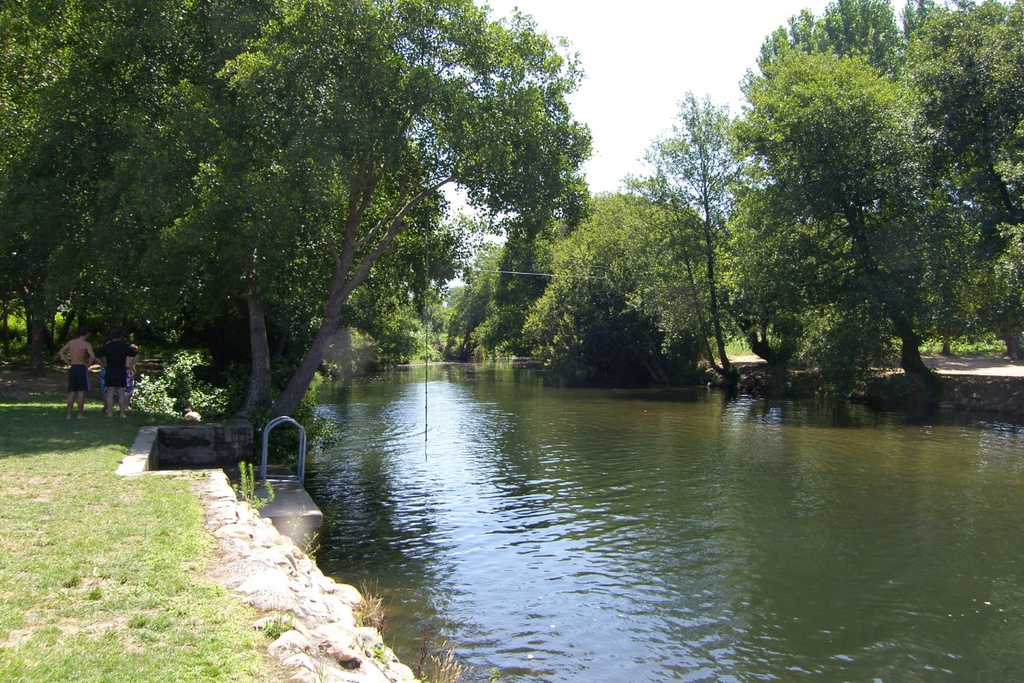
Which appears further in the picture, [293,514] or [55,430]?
[55,430]

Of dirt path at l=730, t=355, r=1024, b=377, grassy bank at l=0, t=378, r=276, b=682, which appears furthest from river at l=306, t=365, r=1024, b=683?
dirt path at l=730, t=355, r=1024, b=377

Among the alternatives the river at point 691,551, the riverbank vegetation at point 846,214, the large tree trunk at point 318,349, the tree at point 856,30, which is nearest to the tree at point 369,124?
the large tree trunk at point 318,349

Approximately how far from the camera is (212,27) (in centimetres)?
1719

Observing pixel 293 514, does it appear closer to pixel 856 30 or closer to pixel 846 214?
pixel 846 214

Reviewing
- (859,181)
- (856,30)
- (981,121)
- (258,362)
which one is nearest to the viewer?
(258,362)

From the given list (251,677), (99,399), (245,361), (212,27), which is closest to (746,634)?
(251,677)

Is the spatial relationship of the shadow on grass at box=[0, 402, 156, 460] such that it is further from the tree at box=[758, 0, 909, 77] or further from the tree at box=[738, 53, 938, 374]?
the tree at box=[758, 0, 909, 77]

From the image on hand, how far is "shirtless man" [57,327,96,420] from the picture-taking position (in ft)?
49.3

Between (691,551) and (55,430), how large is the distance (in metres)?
10.5

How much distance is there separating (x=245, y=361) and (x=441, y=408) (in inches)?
321

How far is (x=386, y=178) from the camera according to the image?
66.7ft

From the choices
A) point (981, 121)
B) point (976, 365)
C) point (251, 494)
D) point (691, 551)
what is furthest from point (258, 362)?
point (976, 365)

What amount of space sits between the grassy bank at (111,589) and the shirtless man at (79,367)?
5848 millimetres

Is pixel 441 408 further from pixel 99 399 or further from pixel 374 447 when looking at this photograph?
pixel 99 399
